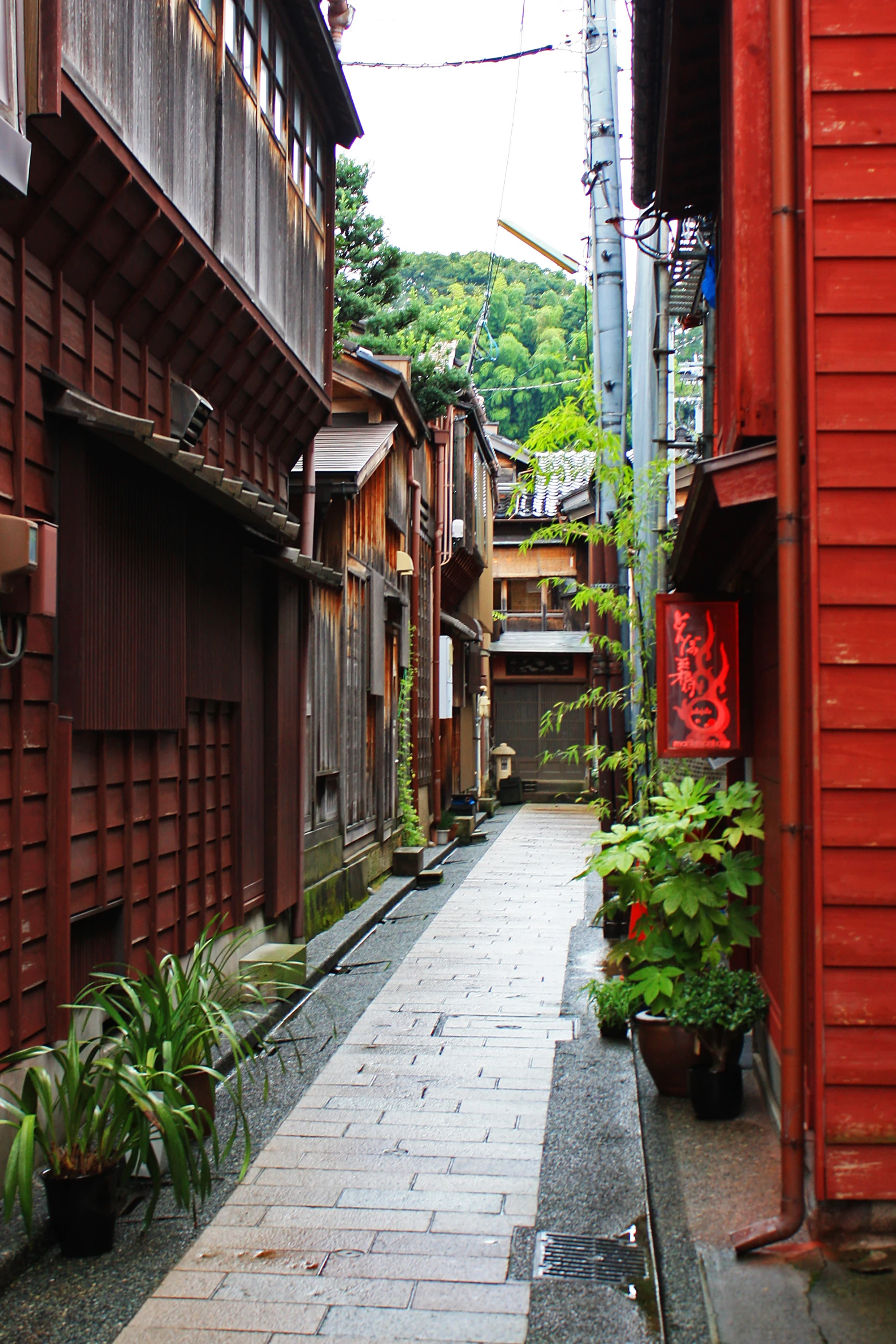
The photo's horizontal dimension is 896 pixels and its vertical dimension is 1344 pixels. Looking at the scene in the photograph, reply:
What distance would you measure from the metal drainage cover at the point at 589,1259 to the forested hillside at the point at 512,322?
120 ft

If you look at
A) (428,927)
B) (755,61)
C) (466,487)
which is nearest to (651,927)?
(755,61)

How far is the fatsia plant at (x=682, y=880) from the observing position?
647 cm

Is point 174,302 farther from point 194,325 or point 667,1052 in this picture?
point 667,1052

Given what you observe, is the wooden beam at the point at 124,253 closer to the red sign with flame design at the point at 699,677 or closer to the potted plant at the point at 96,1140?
the red sign with flame design at the point at 699,677

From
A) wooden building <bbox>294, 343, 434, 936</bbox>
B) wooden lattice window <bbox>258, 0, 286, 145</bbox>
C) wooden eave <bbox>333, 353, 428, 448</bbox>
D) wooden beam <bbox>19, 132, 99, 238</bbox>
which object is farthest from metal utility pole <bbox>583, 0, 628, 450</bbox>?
wooden eave <bbox>333, 353, 428, 448</bbox>

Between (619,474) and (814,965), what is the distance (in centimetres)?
540

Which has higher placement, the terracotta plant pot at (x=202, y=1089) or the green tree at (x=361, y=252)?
the green tree at (x=361, y=252)

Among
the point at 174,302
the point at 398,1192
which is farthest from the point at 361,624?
the point at 398,1192

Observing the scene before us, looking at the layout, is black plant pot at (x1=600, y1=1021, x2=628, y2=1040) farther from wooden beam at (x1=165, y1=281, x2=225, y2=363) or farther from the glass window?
the glass window

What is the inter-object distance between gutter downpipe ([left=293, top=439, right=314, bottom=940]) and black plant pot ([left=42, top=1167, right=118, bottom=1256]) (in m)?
6.17

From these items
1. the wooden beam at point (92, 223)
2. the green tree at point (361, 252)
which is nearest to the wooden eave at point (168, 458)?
the wooden beam at point (92, 223)

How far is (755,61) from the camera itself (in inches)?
222

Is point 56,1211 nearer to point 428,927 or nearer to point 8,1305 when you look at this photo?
point 8,1305

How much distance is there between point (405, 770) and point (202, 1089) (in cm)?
1252
